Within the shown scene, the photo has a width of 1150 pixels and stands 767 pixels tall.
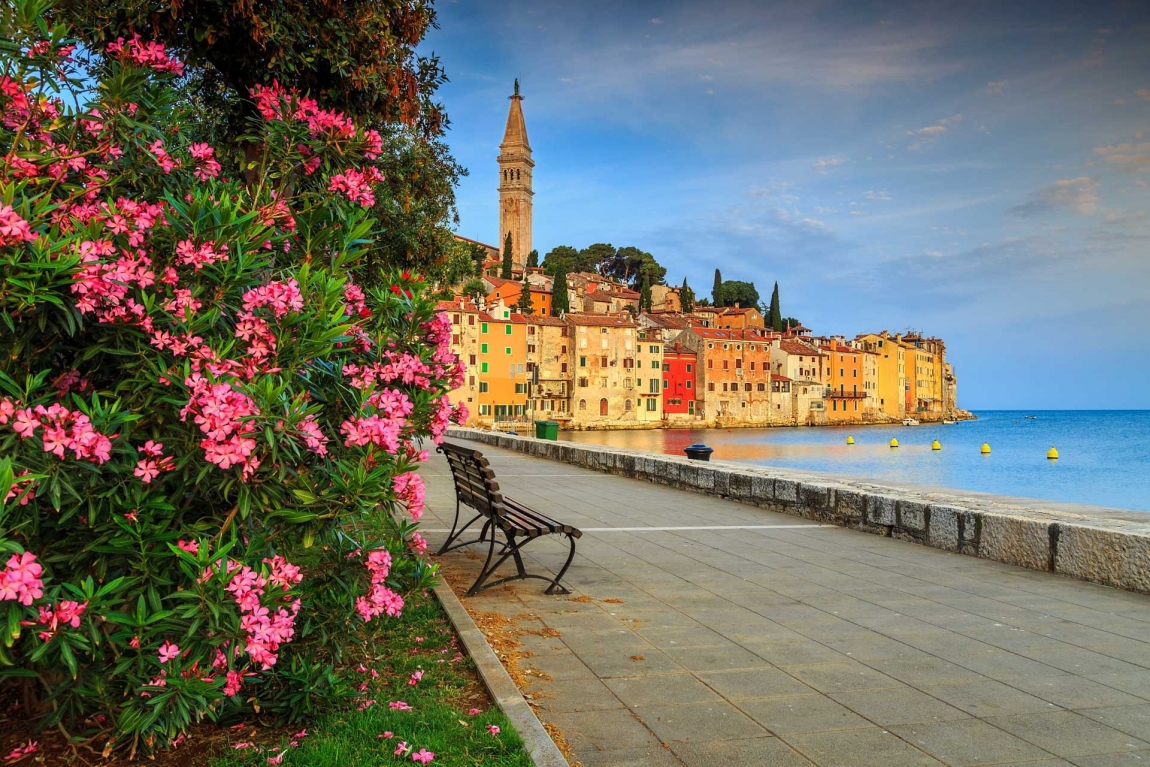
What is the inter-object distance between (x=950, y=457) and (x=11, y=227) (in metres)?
71.3

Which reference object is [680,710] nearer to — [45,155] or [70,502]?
[70,502]

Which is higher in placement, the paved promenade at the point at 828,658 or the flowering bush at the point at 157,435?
the flowering bush at the point at 157,435

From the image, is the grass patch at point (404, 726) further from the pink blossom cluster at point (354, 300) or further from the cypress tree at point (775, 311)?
the cypress tree at point (775, 311)

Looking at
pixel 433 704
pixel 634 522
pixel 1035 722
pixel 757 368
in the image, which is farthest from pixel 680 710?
pixel 757 368

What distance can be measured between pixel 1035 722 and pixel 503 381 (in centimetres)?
8065

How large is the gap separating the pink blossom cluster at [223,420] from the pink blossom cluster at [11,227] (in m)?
0.65

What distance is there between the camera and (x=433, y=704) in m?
3.71

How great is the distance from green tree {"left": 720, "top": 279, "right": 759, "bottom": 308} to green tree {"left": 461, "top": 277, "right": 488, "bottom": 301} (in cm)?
4784

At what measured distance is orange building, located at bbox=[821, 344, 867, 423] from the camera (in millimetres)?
111438

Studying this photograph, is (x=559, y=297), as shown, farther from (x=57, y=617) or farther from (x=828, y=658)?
(x=57, y=617)

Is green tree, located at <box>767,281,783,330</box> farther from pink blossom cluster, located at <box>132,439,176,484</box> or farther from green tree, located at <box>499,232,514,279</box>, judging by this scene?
pink blossom cluster, located at <box>132,439,176,484</box>

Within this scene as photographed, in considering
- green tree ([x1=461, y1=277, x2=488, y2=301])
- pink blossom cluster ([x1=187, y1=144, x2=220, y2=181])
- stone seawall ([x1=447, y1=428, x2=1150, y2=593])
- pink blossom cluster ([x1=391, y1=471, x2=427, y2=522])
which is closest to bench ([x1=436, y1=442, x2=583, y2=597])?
pink blossom cluster ([x1=391, y1=471, x2=427, y2=522])

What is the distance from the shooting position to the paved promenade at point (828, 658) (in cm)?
339

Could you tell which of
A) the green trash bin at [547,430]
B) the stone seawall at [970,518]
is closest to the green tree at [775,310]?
the green trash bin at [547,430]
